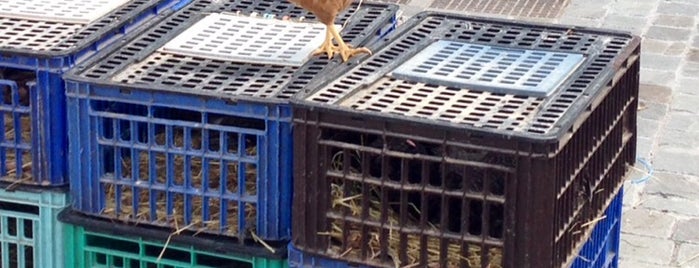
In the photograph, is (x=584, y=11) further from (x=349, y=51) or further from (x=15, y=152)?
(x=15, y=152)

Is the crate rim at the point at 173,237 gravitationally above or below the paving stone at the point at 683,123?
above

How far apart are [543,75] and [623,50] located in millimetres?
385

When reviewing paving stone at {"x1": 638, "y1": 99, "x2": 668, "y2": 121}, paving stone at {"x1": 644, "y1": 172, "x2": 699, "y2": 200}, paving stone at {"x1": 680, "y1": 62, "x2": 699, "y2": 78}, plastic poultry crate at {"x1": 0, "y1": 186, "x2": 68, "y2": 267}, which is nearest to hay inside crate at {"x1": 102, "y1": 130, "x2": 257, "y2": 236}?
plastic poultry crate at {"x1": 0, "y1": 186, "x2": 68, "y2": 267}

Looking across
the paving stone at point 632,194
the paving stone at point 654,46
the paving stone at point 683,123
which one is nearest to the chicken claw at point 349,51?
the paving stone at point 632,194

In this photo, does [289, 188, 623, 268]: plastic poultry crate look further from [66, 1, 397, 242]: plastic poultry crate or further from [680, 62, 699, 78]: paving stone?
[680, 62, 699, 78]: paving stone

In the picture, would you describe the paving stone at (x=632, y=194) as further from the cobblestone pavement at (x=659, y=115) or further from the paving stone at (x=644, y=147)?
the paving stone at (x=644, y=147)

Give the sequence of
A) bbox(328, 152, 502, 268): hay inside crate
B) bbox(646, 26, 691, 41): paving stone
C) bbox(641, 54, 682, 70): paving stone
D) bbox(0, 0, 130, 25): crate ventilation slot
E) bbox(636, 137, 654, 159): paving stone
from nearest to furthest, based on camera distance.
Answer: bbox(328, 152, 502, 268): hay inside crate
bbox(0, 0, 130, 25): crate ventilation slot
bbox(636, 137, 654, 159): paving stone
bbox(641, 54, 682, 70): paving stone
bbox(646, 26, 691, 41): paving stone

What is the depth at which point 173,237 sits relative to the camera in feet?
12.6

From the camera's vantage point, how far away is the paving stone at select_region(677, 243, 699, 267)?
18.7 ft

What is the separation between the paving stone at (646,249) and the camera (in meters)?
5.77

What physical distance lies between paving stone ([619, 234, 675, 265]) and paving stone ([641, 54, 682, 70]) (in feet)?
9.44

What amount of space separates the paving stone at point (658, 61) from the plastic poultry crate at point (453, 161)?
4798 millimetres

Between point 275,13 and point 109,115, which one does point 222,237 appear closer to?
point 109,115

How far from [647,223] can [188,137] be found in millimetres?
2998
